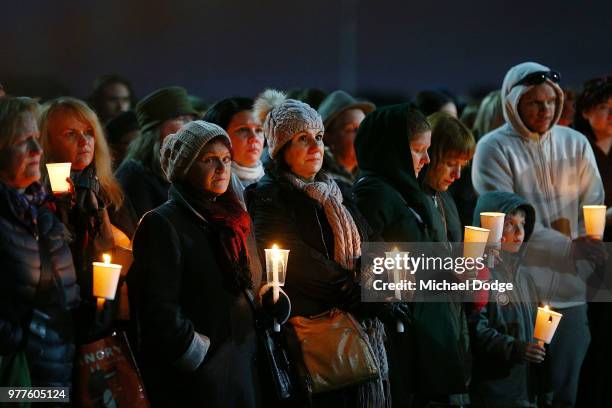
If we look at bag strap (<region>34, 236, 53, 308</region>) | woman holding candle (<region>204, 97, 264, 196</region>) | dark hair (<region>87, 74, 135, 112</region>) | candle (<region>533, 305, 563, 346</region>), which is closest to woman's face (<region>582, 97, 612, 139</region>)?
candle (<region>533, 305, 563, 346</region>)

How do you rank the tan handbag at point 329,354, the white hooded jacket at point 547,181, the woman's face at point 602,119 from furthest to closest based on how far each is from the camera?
the woman's face at point 602,119, the white hooded jacket at point 547,181, the tan handbag at point 329,354

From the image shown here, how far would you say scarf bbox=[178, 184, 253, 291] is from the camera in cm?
469

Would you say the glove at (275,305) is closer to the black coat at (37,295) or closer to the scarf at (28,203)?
the black coat at (37,295)

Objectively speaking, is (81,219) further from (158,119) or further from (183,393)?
(158,119)

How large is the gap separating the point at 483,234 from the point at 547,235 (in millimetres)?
1433

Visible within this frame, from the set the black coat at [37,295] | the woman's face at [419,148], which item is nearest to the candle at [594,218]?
the woman's face at [419,148]

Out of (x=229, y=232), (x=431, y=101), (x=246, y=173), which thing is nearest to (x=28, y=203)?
(x=229, y=232)

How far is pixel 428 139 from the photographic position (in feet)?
19.2

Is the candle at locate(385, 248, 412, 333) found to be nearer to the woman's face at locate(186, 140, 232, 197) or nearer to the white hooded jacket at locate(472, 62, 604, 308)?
the woman's face at locate(186, 140, 232, 197)

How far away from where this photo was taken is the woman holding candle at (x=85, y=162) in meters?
4.74

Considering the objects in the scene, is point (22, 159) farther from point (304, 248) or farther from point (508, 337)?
point (508, 337)

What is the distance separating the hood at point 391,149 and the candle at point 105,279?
2.07 metres

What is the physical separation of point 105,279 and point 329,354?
4.20 ft

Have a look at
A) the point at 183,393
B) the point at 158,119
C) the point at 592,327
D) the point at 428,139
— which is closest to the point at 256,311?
the point at 183,393
